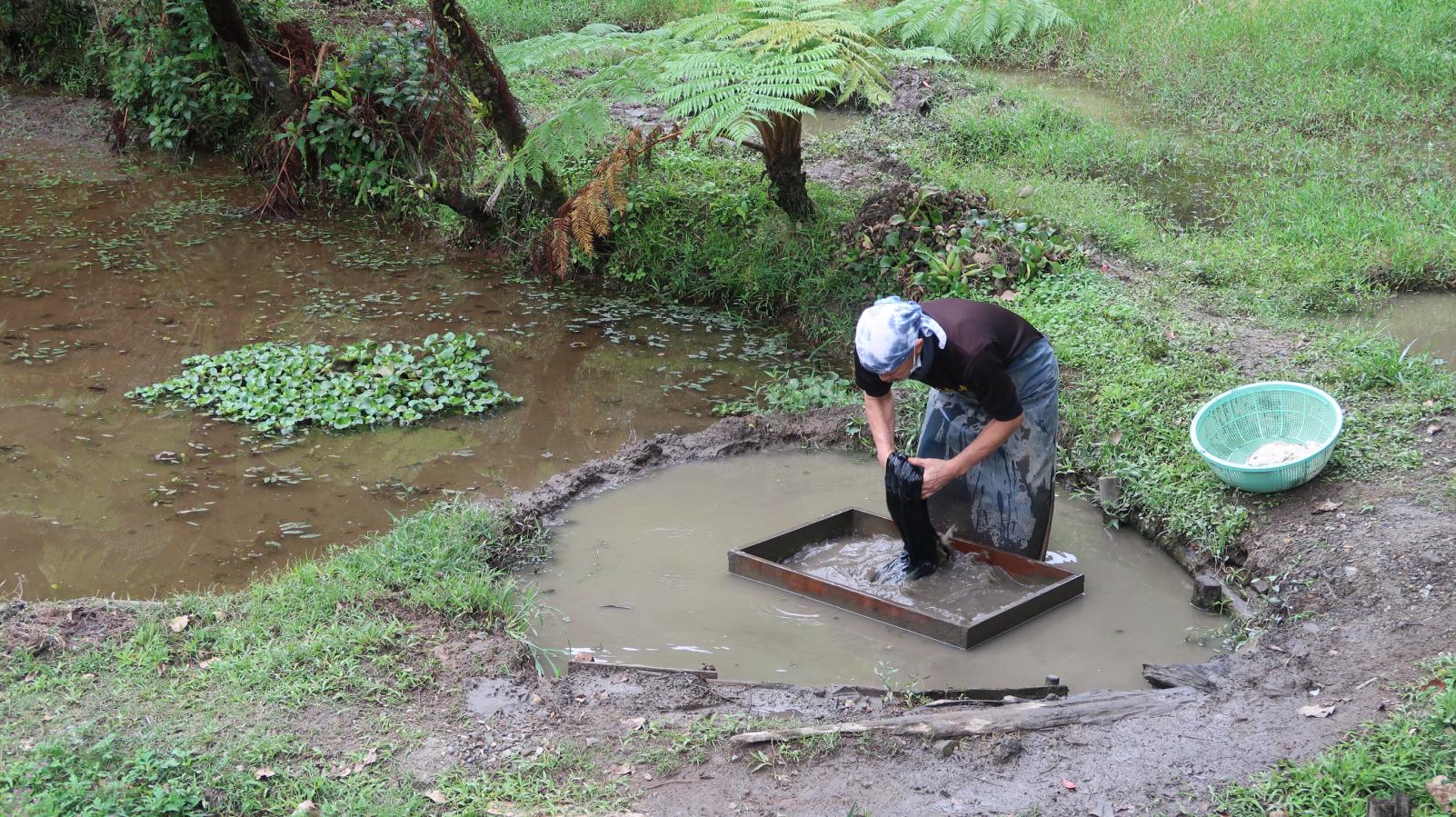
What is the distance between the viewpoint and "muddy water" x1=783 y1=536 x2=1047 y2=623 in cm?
441

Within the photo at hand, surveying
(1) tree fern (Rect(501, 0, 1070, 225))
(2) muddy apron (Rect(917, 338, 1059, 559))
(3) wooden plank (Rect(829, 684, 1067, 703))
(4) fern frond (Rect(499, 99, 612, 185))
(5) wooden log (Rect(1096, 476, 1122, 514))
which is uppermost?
(1) tree fern (Rect(501, 0, 1070, 225))

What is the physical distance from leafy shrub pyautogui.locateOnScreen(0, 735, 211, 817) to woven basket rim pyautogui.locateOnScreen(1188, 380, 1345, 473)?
12.4 ft

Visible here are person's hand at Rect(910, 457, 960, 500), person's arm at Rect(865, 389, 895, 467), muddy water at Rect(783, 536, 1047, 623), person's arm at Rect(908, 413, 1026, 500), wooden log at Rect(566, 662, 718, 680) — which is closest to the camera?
wooden log at Rect(566, 662, 718, 680)

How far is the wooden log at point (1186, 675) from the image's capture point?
12.4ft

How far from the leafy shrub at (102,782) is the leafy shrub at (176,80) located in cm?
790

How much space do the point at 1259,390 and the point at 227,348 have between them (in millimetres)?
5642

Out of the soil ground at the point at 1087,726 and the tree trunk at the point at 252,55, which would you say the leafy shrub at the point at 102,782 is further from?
the tree trunk at the point at 252,55

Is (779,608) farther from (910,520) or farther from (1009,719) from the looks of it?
(1009,719)

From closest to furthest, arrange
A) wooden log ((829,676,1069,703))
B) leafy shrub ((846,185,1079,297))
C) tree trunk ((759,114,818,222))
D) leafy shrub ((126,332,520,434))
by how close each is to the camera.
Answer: wooden log ((829,676,1069,703)) → leafy shrub ((126,332,520,434)) → leafy shrub ((846,185,1079,297)) → tree trunk ((759,114,818,222))

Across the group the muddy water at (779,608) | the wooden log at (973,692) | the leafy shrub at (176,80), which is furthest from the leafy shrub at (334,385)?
the leafy shrub at (176,80)

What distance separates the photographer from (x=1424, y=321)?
6.28 m

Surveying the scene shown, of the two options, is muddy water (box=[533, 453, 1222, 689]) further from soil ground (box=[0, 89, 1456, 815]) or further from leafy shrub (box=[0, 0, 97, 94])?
leafy shrub (box=[0, 0, 97, 94])

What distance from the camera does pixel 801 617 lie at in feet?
14.3

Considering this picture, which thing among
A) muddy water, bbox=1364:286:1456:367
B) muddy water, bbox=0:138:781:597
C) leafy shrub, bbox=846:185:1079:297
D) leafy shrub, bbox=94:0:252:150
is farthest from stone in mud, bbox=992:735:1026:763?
leafy shrub, bbox=94:0:252:150
